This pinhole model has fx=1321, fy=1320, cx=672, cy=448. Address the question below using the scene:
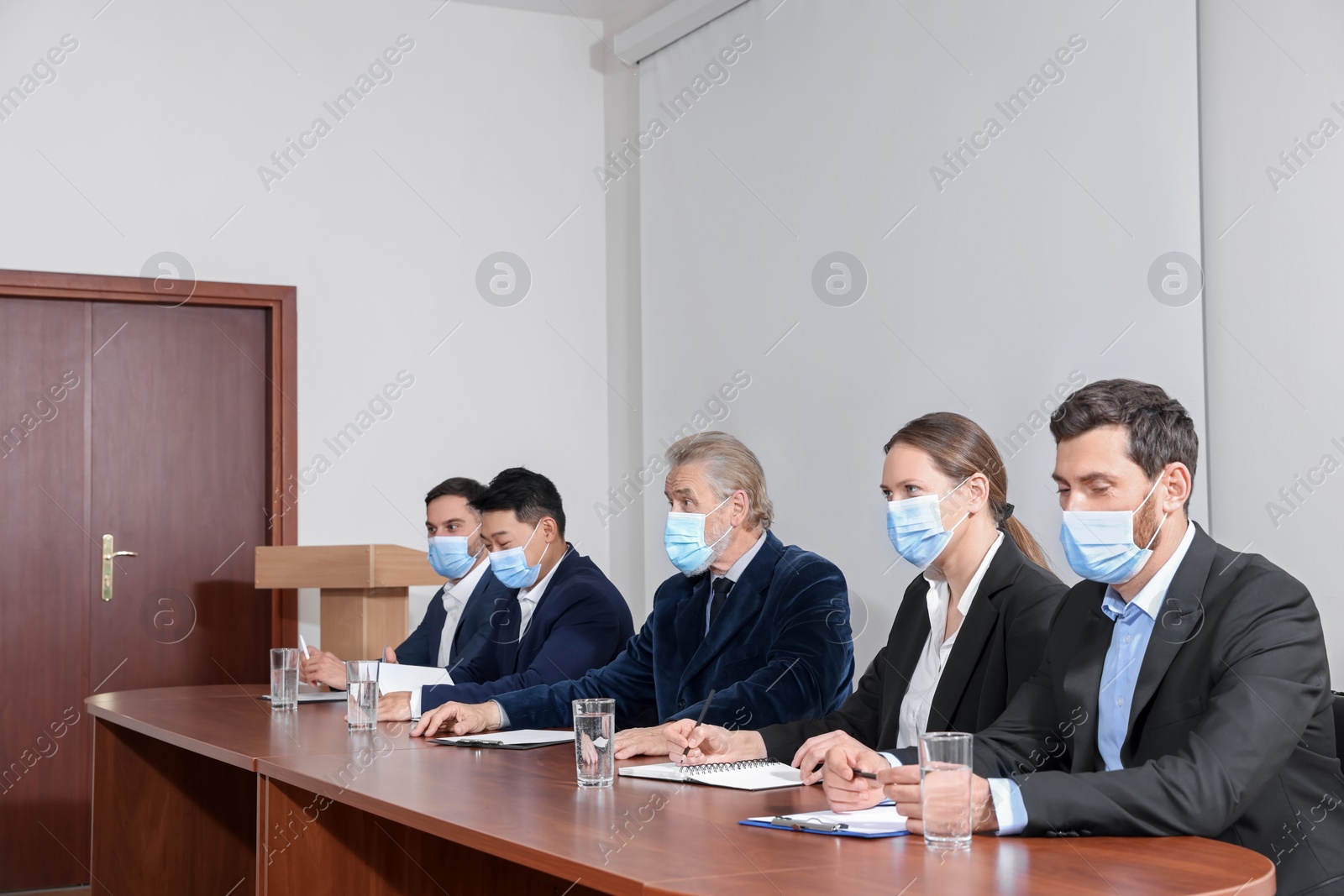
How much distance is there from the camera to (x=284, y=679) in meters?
3.25

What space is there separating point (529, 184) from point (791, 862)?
4817 mm

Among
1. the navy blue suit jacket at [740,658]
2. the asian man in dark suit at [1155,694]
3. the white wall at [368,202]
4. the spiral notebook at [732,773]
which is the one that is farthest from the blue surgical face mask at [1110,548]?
the white wall at [368,202]

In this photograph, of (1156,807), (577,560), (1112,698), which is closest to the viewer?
(1156,807)

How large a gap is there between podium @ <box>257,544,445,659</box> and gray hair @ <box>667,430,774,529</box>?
5.44 ft

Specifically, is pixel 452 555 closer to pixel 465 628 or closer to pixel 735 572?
pixel 465 628

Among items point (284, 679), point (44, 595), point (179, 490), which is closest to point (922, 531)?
point (284, 679)

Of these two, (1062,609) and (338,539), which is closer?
(1062,609)

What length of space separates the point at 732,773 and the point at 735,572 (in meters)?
0.84

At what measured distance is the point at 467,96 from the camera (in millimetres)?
5797

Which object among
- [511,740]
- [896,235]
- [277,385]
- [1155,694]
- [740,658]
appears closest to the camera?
[1155,694]

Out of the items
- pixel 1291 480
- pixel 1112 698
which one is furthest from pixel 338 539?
pixel 1112 698

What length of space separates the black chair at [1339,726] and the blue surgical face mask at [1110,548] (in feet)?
1.09

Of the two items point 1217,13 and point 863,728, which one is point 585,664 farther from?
point 1217,13

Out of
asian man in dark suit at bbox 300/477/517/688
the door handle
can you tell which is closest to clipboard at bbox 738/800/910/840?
asian man in dark suit at bbox 300/477/517/688
